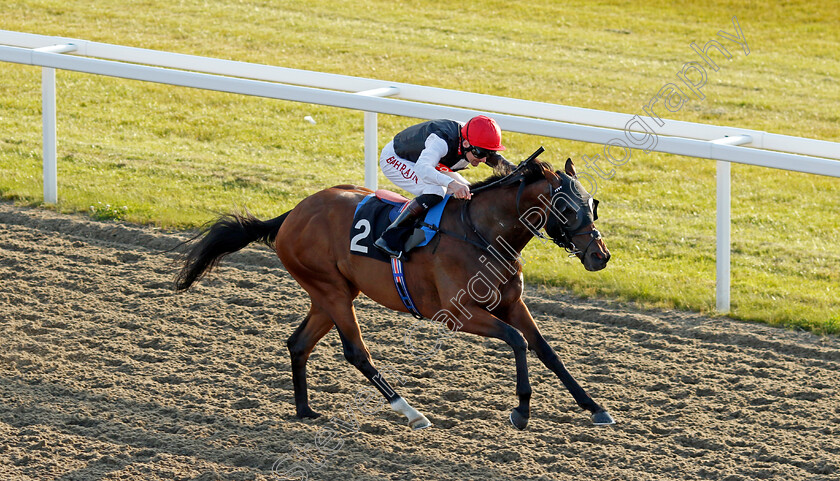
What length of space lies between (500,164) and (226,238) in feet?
5.08

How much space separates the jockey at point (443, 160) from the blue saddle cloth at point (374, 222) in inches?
2.3

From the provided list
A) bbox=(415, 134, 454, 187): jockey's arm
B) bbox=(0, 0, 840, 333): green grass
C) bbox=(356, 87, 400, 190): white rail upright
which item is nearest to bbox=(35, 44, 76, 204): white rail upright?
bbox=(0, 0, 840, 333): green grass

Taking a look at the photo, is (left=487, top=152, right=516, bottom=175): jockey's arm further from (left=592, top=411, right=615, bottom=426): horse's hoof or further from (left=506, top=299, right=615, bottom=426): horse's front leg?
(left=592, top=411, right=615, bottom=426): horse's hoof

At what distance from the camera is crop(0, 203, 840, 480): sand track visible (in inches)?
190

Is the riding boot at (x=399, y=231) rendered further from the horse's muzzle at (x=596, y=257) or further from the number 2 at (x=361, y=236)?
the horse's muzzle at (x=596, y=257)

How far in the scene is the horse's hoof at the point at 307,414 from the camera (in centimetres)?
531

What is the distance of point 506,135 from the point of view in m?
Result: 11.1

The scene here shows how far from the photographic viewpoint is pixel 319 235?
5.43 m

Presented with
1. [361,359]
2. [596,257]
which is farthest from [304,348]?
[596,257]

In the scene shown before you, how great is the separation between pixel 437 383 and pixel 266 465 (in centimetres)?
119

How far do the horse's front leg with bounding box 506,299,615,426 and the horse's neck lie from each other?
0.32m

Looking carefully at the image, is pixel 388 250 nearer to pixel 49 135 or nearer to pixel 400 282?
pixel 400 282

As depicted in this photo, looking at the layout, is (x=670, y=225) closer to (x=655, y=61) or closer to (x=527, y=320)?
(x=527, y=320)

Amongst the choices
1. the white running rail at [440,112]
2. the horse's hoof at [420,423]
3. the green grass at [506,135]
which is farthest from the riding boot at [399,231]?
the green grass at [506,135]
